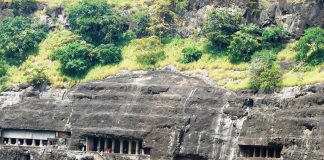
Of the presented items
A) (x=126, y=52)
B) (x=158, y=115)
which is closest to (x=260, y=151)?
(x=158, y=115)

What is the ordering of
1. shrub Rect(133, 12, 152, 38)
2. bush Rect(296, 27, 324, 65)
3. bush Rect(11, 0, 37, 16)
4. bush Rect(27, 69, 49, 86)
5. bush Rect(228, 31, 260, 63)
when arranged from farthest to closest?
bush Rect(11, 0, 37, 16) → shrub Rect(133, 12, 152, 38) → bush Rect(27, 69, 49, 86) → bush Rect(228, 31, 260, 63) → bush Rect(296, 27, 324, 65)

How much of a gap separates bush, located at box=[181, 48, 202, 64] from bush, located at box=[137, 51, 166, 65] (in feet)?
5.27

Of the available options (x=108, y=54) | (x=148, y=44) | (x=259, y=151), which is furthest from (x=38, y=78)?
(x=259, y=151)

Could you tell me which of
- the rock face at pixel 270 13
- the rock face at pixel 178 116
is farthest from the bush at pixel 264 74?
the rock face at pixel 270 13

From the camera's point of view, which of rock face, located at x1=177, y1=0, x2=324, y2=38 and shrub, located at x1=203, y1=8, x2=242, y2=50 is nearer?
rock face, located at x1=177, y1=0, x2=324, y2=38

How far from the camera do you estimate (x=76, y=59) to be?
6550 centimetres

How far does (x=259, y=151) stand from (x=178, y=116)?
5.55 m

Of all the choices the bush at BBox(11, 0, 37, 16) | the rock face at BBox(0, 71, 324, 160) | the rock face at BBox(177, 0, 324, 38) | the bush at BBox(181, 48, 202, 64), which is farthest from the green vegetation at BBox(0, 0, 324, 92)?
the rock face at BBox(0, 71, 324, 160)

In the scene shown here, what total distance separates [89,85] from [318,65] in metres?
14.4

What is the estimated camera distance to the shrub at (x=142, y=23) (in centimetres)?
6779

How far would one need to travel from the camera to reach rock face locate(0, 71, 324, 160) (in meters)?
51.9

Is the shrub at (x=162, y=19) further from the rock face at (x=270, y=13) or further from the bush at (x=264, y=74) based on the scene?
the bush at (x=264, y=74)

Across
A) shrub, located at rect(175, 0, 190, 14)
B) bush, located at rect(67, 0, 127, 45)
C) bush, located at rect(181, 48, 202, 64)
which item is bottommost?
bush, located at rect(181, 48, 202, 64)

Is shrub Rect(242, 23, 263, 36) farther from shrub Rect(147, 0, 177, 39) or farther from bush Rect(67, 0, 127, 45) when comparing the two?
bush Rect(67, 0, 127, 45)
